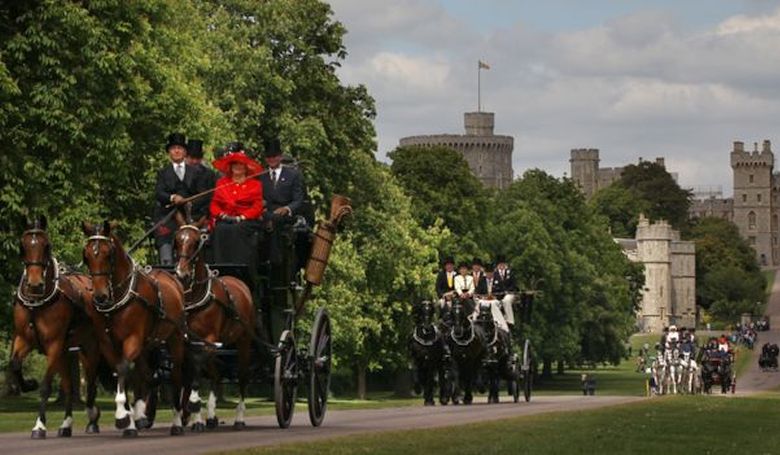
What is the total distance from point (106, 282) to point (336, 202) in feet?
15.4

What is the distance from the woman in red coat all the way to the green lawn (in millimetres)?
2864

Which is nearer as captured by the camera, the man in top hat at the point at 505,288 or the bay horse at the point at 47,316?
the bay horse at the point at 47,316

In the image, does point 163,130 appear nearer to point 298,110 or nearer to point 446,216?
point 298,110

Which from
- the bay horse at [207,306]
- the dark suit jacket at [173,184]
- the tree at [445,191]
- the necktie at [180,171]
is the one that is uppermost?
the tree at [445,191]

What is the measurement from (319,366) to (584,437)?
3.56 metres

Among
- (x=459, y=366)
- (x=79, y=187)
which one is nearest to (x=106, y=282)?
(x=459, y=366)

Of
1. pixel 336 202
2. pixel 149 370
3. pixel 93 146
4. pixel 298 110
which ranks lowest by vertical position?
pixel 149 370

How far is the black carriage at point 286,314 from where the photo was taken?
24141mm

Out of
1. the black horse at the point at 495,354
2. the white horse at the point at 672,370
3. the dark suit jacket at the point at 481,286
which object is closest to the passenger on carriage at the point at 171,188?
the black horse at the point at 495,354

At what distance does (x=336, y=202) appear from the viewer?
25.5 m

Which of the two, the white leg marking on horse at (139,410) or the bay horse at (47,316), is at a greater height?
the bay horse at (47,316)

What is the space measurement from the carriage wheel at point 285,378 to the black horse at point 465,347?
41.2 ft

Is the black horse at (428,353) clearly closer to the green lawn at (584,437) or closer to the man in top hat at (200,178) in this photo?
the green lawn at (584,437)

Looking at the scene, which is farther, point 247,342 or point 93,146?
point 93,146
